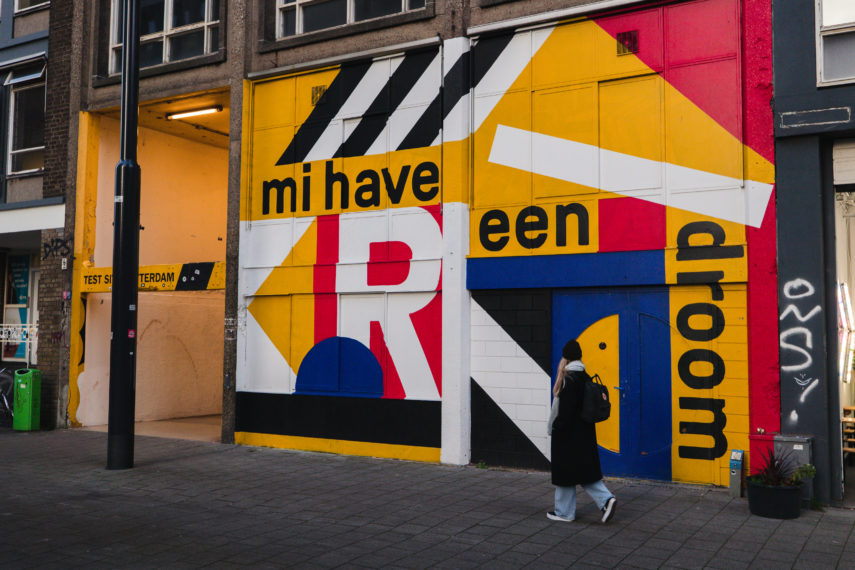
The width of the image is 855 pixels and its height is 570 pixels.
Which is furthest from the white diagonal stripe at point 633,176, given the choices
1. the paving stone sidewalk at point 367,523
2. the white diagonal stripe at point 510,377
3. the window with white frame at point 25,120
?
the window with white frame at point 25,120

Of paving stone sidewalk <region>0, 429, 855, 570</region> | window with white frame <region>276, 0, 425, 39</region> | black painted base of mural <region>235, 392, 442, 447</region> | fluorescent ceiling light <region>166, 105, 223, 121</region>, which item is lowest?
paving stone sidewalk <region>0, 429, 855, 570</region>

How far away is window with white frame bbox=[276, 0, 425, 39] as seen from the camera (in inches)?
476

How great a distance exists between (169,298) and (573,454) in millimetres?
11140

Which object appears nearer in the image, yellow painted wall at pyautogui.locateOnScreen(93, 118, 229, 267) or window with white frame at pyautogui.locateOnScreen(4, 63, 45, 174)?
yellow painted wall at pyautogui.locateOnScreen(93, 118, 229, 267)

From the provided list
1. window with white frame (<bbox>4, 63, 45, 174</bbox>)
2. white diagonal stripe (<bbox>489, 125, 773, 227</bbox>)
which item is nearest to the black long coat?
white diagonal stripe (<bbox>489, 125, 773, 227</bbox>)

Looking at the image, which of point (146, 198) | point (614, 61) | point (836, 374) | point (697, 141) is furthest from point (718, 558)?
point (146, 198)

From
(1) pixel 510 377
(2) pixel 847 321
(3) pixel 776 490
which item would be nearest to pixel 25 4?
(1) pixel 510 377

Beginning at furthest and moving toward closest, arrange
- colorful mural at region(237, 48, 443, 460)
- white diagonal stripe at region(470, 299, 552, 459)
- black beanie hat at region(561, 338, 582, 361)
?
colorful mural at region(237, 48, 443, 460) → white diagonal stripe at region(470, 299, 552, 459) → black beanie hat at region(561, 338, 582, 361)

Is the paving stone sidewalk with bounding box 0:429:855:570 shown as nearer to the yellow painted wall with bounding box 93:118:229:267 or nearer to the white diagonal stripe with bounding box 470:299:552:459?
the white diagonal stripe with bounding box 470:299:552:459

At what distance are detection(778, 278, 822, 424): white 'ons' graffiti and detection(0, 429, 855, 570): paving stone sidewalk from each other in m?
1.36

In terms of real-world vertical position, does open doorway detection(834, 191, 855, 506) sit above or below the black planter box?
above

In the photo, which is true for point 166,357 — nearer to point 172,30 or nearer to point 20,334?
point 20,334

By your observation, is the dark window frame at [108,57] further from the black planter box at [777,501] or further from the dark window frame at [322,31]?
the black planter box at [777,501]

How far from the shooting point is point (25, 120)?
16.1 metres
